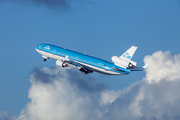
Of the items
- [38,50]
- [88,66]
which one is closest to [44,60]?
[38,50]

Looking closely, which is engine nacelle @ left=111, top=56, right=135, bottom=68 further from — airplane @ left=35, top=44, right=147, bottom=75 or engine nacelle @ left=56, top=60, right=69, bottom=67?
engine nacelle @ left=56, top=60, right=69, bottom=67

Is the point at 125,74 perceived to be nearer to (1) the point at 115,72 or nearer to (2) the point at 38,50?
(1) the point at 115,72

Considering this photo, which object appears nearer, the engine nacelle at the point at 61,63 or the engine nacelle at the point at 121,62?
the engine nacelle at the point at 121,62

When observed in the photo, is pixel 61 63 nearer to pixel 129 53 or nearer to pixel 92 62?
pixel 92 62

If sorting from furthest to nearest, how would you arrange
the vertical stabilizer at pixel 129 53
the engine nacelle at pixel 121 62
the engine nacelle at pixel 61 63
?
1. the engine nacelle at pixel 61 63
2. the vertical stabilizer at pixel 129 53
3. the engine nacelle at pixel 121 62

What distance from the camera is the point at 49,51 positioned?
111938 mm

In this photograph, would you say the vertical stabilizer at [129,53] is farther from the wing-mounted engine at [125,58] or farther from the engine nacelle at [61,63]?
the engine nacelle at [61,63]

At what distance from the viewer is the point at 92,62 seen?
103 meters

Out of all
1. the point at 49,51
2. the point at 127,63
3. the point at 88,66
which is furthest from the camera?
the point at 49,51

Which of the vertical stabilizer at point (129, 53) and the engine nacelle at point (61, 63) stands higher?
the vertical stabilizer at point (129, 53)

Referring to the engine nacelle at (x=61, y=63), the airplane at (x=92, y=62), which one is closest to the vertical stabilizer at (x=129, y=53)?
the airplane at (x=92, y=62)

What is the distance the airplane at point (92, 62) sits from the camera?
9919 cm

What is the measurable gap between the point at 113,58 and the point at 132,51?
20.1ft

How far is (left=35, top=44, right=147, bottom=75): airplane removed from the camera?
9919 cm
